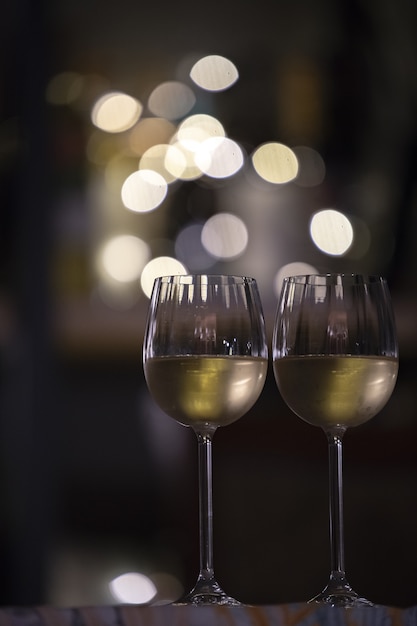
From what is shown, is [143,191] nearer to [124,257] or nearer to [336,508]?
[124,257]

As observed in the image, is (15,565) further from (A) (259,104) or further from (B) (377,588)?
(A) (259,104)

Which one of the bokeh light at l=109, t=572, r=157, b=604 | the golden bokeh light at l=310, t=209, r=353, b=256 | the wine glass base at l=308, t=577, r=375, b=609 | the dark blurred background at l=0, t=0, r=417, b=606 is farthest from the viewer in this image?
the golden bokeh light at l=310, t=209, r=353, b=256

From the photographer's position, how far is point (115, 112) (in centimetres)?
233

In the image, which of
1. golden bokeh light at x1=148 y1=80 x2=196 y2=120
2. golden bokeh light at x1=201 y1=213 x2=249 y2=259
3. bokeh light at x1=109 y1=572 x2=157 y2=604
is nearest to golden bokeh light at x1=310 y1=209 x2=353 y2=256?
golden bokeh light at x1=201 y1=213 x2=249 y2=259

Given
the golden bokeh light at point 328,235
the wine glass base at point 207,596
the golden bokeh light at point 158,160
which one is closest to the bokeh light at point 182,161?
the golden bokeh light at point 158,160

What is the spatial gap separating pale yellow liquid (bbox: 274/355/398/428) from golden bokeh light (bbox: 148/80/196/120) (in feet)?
5.37

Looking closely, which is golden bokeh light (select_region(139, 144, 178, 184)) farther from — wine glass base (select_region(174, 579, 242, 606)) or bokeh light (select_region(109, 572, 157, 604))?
wine glass base (select_region(174, 579, 242, 606))

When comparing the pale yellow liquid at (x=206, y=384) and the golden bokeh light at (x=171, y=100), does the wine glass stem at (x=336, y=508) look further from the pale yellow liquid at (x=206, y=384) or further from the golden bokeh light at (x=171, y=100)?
the golden bokeh light at (x=171, y=100)

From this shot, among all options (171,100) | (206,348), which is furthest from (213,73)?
(206,348)

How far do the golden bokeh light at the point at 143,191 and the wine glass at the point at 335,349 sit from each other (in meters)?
1.51

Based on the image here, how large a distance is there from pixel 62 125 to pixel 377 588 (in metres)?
1.23

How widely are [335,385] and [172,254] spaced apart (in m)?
1.50

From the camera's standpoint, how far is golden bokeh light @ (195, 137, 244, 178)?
232 cm

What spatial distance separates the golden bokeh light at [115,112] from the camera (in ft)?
7.60
